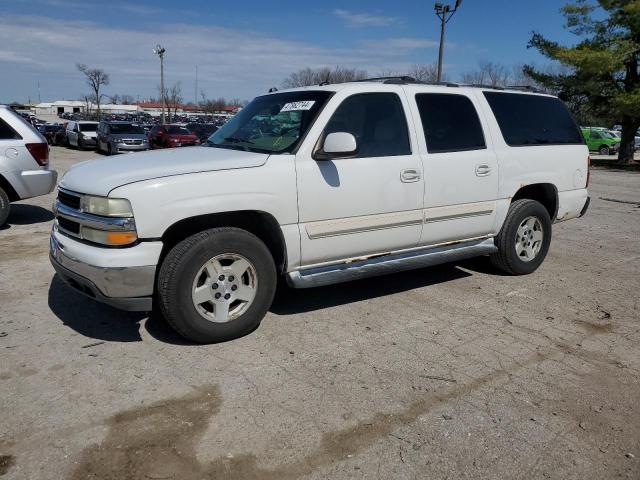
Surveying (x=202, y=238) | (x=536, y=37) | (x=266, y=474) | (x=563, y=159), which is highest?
(x=536, y=37)

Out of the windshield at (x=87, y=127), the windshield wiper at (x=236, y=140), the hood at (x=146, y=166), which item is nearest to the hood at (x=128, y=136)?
the windshield at (x=87, y=127)

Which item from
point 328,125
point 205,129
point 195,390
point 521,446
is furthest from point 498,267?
point 205,129

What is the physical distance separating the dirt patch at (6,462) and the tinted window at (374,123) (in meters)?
2.95

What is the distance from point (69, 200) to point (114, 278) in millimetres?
889

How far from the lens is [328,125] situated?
4270mm

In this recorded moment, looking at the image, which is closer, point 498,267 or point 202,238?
point 202,238

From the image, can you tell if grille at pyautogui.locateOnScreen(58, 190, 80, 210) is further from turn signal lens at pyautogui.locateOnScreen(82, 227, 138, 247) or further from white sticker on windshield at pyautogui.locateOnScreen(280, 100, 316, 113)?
white sticker on windshield at pyautogui.locateOnScreen(280, 100, 316, 113)

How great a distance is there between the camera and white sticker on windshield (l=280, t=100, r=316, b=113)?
444cm

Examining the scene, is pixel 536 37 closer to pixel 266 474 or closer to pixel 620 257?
pixel 620 257

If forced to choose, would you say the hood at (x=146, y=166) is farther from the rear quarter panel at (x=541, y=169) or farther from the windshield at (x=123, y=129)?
the windshield at (x=123, y=129)

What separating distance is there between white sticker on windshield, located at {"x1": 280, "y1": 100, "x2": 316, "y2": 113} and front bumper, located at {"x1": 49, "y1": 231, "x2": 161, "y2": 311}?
1715 millimetres

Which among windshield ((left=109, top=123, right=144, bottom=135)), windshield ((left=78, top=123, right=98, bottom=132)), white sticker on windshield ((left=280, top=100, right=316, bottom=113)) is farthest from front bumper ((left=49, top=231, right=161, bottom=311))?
windshield ((left=78, top=123, right=98, bottom=132))

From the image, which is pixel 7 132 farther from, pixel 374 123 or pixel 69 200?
pixel 374 123

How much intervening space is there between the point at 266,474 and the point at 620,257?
5.89m
